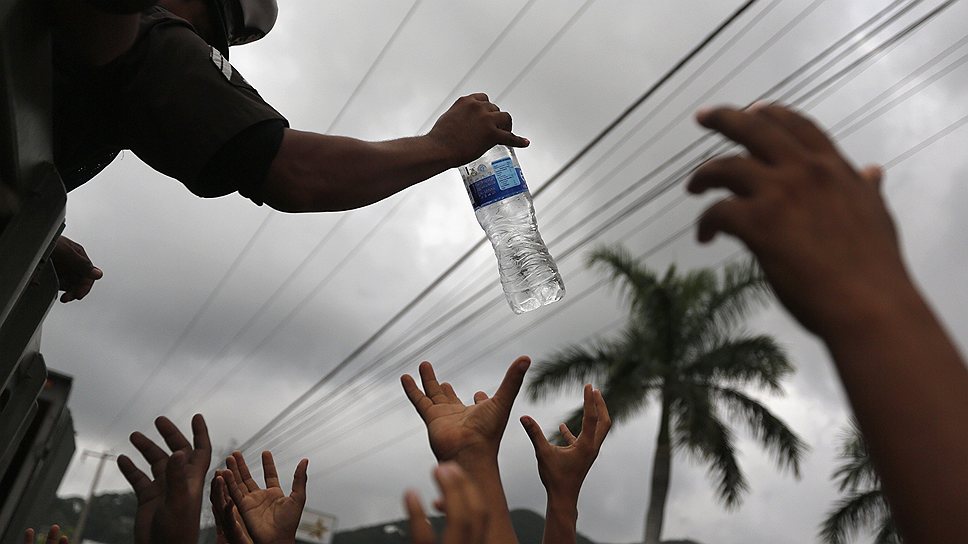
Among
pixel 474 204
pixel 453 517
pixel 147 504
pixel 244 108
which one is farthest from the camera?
pixel 474 204

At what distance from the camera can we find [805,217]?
37.3 inches

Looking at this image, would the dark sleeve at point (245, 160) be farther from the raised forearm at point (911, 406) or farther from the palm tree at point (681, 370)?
the palm tree at point (681, 370)

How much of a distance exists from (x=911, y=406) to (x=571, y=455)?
5.02 ft

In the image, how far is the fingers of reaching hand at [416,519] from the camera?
87 cm

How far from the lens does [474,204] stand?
117 inches

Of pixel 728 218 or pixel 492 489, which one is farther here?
pixel 492 489

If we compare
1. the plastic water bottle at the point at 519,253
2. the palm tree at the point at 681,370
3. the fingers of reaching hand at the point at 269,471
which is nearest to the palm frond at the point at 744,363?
the palm tree at the point at 681,370

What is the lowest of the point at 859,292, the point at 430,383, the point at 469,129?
the point at 859,292

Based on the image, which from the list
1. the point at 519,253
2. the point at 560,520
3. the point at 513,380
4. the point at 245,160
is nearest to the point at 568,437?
the point at 560,520

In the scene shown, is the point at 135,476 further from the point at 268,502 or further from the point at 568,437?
the point at 568,437

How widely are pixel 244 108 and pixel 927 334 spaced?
139 cm

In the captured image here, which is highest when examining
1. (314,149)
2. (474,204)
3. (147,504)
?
(474,204)

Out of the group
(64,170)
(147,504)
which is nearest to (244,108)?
(64,170)

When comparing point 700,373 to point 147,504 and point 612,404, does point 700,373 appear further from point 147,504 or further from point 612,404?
point 147,504
